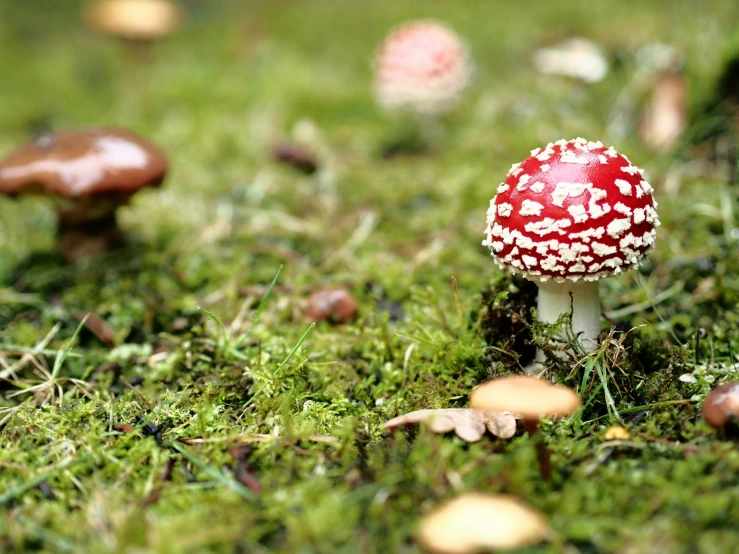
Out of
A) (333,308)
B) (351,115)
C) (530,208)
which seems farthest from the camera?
(351,115)

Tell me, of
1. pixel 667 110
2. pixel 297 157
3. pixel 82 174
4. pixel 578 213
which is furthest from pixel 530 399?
pixel 667 110

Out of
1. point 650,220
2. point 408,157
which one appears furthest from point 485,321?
point 408,157

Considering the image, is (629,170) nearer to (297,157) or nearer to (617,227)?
(617,227)

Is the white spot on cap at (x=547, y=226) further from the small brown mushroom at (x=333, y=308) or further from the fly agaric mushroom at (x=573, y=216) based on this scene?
the small brown mushroom at (x=333, y=308)

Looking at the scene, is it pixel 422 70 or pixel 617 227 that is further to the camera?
pixel 422 70

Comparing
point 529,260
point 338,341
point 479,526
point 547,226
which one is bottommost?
point 338,341

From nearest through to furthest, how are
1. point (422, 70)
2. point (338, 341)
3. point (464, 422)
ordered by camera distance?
point (464, 422) < point (338, 341) < point (422, 70)

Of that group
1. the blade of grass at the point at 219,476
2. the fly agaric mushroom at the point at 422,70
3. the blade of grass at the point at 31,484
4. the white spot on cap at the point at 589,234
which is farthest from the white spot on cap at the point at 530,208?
the fly agaric mushroom at the point at 422,70
